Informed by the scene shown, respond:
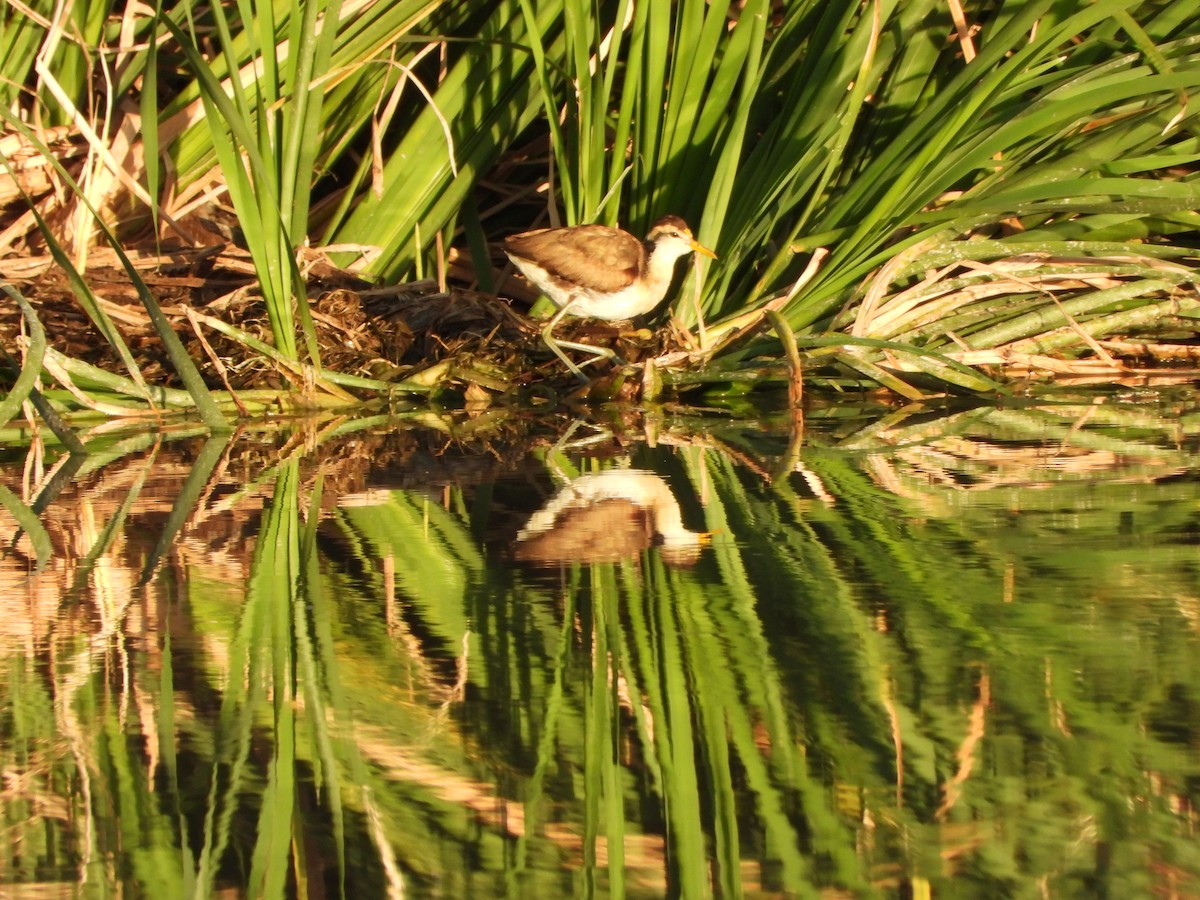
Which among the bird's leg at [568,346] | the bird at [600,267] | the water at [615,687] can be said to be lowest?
the water at [615,687]

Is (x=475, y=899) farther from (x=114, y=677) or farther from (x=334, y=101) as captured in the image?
(x=334, y=101)

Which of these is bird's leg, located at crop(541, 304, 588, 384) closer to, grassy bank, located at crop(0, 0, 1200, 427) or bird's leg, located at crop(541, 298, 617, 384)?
bird's leg, located at crop(541, 298, 617, 384)

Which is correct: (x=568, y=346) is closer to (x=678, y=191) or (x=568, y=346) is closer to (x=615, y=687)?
(x=678, y=191)

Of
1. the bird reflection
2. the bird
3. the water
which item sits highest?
the bird

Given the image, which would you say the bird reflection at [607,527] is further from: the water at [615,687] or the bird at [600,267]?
the bird at [600,267]

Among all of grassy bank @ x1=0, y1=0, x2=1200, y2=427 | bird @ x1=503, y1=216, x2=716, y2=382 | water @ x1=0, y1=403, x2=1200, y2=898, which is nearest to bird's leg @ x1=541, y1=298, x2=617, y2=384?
bird @ x1=503, y1=216, x2=716, y2=382

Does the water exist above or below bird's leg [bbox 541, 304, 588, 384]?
below

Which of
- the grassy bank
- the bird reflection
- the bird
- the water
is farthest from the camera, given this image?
the bird

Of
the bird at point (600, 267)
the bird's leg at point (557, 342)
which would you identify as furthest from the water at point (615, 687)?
the bird at point (600, 267)
